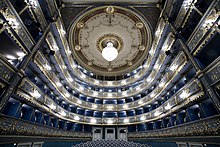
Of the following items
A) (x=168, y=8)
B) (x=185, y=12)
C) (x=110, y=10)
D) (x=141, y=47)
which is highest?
(x=110, y=10)

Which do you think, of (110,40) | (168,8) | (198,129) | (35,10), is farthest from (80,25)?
(198,129)

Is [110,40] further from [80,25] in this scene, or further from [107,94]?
[107,94]

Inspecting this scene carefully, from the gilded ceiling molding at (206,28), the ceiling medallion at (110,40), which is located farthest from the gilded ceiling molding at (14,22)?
the ceiling medallion at (110,40)

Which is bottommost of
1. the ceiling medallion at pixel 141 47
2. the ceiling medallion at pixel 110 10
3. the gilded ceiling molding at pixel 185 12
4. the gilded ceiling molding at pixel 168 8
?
the gilded ceiling molding at pixel 185 12

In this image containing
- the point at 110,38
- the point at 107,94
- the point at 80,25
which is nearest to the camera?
the point at 80,25

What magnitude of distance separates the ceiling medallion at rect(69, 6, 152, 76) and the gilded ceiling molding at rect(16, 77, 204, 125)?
8.14m

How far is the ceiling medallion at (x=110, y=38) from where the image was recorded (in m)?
17.3

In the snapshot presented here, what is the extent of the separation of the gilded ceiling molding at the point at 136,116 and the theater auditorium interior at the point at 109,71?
10 centimetres

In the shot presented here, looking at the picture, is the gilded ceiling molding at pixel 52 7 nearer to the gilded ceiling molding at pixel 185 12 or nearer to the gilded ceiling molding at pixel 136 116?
the gilded ceiling molding at pixel 136 116

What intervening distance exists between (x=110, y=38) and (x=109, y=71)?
8796 millimetres

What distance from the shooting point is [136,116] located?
23.0 metres

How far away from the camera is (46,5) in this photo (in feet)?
34.8

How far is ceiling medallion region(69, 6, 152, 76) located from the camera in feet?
56.9

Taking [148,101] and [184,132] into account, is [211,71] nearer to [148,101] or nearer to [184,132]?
[184,132]
